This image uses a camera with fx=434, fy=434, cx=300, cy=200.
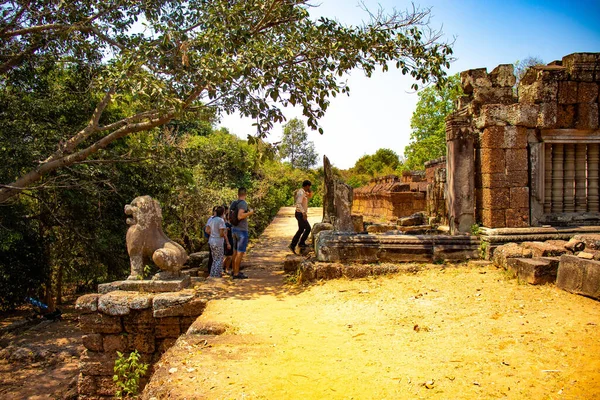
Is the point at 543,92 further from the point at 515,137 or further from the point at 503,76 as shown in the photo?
the point at 515,137

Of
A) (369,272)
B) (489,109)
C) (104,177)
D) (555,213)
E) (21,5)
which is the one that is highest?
(21,5)

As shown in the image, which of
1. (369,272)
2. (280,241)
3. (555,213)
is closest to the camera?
(369,272)

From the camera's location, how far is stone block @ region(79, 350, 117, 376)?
5.87 metres

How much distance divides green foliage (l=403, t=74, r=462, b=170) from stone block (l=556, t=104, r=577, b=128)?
18.7 m

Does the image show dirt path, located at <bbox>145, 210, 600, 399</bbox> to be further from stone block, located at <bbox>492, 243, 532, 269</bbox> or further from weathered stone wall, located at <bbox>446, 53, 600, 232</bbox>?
weathered stone wall, located at <bbox>446, 53, 600, 232</bbox>

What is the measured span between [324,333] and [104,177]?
7.11 metres

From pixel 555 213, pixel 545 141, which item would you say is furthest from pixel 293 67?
pixel 555 213

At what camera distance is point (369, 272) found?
21.9 feet

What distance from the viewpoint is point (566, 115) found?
22.9 feet

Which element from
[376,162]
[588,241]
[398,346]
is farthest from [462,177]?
[376,162]

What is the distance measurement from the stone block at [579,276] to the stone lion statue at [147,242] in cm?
495

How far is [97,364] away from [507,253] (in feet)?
19.7

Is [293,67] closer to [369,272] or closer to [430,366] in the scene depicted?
[369,272]

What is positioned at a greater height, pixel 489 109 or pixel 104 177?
pixel 489 109
